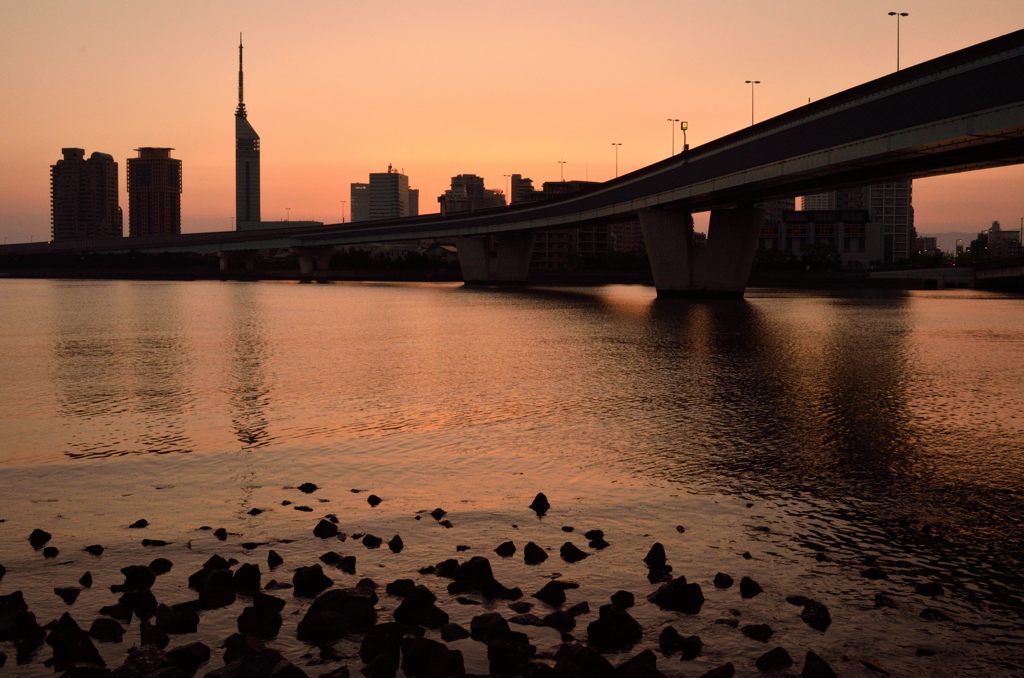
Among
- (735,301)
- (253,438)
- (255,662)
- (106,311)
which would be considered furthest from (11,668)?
(735,301)

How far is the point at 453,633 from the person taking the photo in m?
9.32

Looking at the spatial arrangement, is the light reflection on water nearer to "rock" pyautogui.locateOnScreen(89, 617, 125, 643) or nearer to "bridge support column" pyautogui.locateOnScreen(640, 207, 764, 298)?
"rock" pyautogui.locateOnScreen(89, 617, 125, 643)

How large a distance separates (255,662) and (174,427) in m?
14.9

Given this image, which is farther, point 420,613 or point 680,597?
point 680,597

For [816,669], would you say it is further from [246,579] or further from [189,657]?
[246,579]

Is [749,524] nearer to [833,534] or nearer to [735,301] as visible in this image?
[833,534]

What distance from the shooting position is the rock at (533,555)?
11719 mm

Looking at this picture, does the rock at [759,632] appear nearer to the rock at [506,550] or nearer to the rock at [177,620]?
the rock at [506,550]

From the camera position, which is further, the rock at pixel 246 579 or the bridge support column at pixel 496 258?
the bridge support column at pixel 496 258

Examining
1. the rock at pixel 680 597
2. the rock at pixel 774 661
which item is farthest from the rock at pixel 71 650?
the rock at pixel 774 661

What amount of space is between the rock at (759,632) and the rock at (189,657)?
17.5 ft

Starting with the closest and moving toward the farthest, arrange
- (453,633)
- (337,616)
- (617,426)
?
(453,633), (337,616), (617,426)

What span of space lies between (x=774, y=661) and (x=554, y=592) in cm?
262

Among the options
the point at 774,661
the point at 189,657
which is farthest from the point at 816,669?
the point at 189,657
